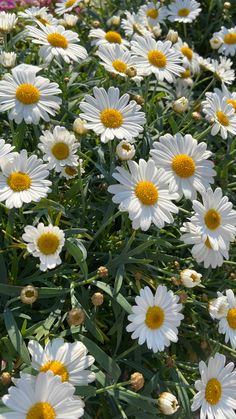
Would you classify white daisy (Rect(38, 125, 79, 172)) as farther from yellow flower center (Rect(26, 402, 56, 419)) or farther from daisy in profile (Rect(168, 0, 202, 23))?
daisy in profile (Rect(168, 0, 202, 23))

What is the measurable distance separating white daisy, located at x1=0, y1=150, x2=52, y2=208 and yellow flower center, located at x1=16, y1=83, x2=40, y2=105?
1.02 feet

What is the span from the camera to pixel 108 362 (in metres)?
2.04

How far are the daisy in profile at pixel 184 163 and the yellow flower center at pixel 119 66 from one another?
55cm

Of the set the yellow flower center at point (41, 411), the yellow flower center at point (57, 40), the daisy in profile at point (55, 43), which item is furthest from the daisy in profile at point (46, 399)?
the yellow flower center at point (57, 40)

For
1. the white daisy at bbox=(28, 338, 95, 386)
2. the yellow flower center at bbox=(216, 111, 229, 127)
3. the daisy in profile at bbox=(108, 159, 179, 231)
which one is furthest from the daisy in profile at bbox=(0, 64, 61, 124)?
the white daisy at bbox=(28, 338, 95, 386)

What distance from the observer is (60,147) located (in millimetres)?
2209

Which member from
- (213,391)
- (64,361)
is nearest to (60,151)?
(64,361)

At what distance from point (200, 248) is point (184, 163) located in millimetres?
377

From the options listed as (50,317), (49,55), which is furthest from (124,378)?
(49,55)

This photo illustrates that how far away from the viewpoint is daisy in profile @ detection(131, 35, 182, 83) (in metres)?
2.76

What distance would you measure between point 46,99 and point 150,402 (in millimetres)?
1300

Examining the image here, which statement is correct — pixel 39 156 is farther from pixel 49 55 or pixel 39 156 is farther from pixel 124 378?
pixel 124 378

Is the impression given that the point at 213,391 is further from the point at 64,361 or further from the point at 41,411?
the point at 41,411

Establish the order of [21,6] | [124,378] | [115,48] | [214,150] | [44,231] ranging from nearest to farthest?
[44,231], [124,378], [115,48], [214,150], [21,6]
